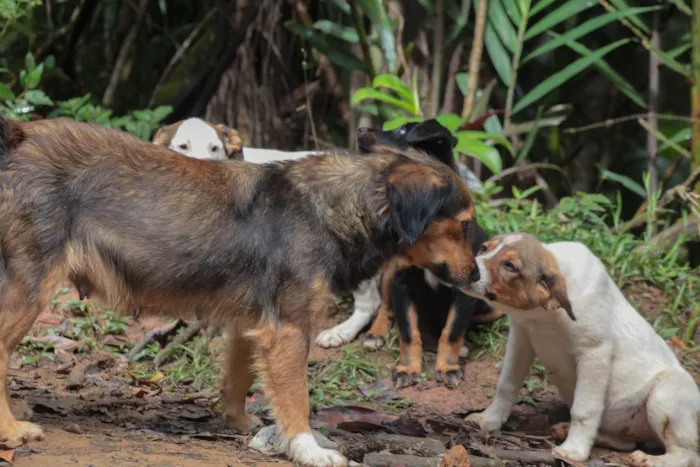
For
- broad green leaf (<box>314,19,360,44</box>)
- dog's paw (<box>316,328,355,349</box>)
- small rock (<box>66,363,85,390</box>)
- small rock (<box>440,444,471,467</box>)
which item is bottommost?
dog's paw (<box>316,328,355,349</box>)

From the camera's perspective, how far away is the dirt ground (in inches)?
169

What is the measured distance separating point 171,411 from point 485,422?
6.20 feet

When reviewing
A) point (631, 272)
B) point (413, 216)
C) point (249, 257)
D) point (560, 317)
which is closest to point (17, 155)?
point (249, 257)

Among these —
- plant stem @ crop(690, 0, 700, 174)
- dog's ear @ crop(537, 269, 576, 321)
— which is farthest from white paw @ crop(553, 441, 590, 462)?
plant stem @ crop(690, 0, 700, 174)

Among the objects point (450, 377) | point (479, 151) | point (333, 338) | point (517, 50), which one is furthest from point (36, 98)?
point (517, 50)

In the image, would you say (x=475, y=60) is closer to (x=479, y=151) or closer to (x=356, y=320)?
(x=479, y=151)

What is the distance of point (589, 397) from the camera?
17.1ft

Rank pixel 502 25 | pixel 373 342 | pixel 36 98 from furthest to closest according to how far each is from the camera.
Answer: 1. pixel 502 25
2. pixel 36 98
3. pixel 373 342

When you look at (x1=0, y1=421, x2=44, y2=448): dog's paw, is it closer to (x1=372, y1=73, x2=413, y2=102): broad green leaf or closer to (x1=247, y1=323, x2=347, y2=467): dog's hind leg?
(x1=247, y1=323, x2=347, y2=467): dog's hind leg

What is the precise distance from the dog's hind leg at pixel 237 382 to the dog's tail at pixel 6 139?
1.57m

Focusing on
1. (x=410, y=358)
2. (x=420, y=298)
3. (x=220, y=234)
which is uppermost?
(x=220, y=234)

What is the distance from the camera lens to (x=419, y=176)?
4578mm

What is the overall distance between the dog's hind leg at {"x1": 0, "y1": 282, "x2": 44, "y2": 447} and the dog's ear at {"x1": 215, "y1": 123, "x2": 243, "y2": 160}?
11.4 feet

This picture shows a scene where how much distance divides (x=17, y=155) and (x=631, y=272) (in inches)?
198
